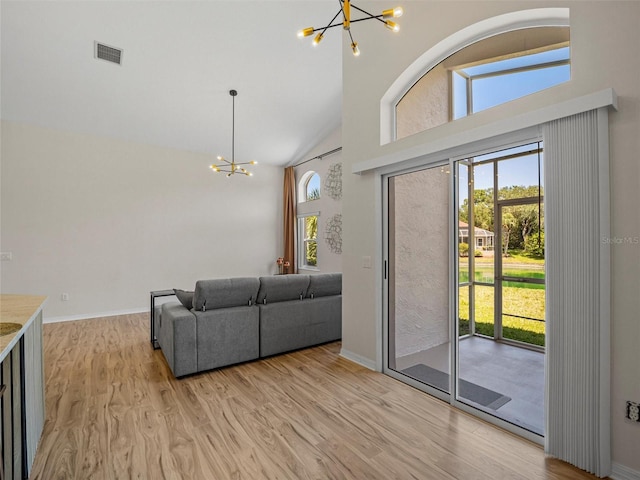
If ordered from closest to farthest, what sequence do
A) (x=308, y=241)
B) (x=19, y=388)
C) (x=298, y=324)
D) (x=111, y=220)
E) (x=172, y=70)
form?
(x=19, y=388) → (x=298, y=324) → (x=172, y=70) → (x=111, y=220) → (x=308, y=241)

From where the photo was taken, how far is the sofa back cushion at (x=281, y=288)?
3508 mm

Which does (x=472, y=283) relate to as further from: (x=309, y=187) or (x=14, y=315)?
(x=309, y=187)

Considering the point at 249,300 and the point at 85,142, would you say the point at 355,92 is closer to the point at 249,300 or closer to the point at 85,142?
the point at 249,300

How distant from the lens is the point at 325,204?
6.62 metres

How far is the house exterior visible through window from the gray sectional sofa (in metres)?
3.05

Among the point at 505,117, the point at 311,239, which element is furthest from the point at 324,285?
the point at 311,239

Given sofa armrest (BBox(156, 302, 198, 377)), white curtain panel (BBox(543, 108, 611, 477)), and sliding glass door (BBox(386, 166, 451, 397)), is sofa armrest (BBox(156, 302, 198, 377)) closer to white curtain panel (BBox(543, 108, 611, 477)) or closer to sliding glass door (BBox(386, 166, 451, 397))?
sliding glass door (BBox(386, 166, 451, 397))

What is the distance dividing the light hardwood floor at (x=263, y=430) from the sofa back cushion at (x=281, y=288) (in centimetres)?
71

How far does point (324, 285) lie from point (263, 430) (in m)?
1.94

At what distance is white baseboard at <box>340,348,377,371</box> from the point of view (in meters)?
3.29

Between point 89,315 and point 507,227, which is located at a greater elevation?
point 507,227

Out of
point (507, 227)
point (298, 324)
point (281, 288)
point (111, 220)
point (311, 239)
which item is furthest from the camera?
point (311, 239)

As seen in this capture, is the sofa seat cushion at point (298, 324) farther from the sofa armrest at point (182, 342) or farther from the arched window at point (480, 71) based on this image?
the arched window at point (480, 71)

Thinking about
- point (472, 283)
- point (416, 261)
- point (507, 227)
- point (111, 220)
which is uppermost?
point (111, 220)
